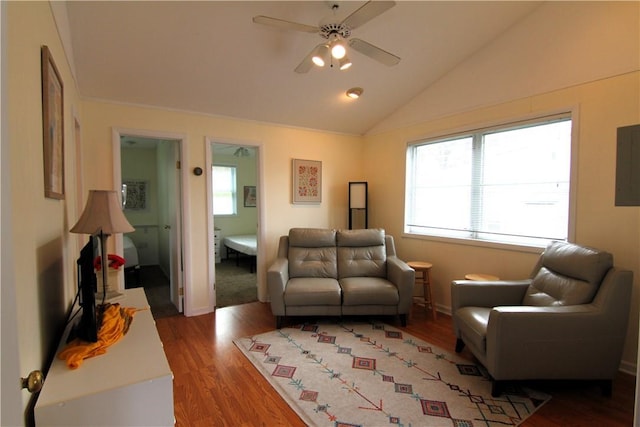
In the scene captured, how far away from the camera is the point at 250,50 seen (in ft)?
8.87

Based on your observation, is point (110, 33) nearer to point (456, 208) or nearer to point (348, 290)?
point (348, 290)

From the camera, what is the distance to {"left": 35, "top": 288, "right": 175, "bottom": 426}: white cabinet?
3.30 feet

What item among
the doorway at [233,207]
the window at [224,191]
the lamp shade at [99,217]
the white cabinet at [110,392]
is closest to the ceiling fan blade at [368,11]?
the lamp shade at [99,217]

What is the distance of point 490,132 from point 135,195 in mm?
5978

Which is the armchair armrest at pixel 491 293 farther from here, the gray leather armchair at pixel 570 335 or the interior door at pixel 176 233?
the interior door at pixel 176 233

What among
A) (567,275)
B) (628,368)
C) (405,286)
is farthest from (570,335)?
(405,286)

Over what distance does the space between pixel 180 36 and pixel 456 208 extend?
318 cm

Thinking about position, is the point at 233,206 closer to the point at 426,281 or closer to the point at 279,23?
the point at 426,281

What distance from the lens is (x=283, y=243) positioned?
377 cm

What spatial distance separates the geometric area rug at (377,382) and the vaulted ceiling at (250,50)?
98.2 inches

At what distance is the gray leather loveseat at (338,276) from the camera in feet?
10.2

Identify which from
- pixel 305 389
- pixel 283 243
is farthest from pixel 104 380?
pixel 283 243

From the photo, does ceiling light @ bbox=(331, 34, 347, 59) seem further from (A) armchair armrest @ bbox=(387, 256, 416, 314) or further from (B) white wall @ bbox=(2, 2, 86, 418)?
(A) armchair armrest @ bbox=(387, 256, 416, 314)

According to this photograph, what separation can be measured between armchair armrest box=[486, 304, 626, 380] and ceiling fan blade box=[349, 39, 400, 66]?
1931 mm
